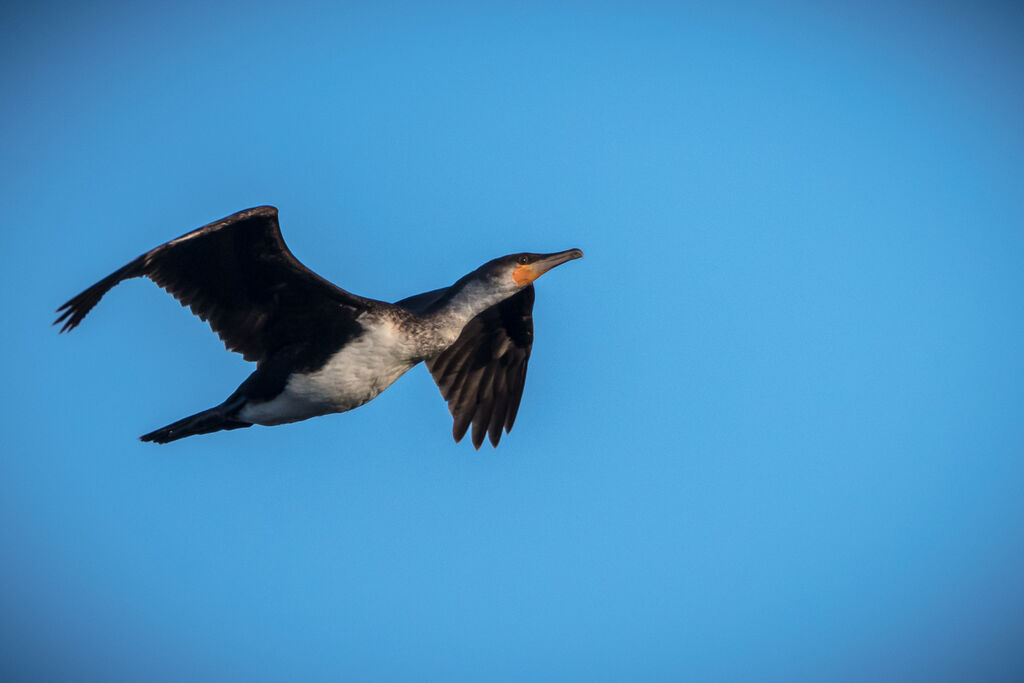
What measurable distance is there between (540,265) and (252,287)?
2633mm

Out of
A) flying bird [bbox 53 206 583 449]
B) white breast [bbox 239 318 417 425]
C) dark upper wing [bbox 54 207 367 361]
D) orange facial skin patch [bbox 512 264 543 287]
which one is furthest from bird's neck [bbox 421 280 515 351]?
dark upper wing [bbox 54 207 367 361]

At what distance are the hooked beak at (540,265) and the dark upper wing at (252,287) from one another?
1.55 m

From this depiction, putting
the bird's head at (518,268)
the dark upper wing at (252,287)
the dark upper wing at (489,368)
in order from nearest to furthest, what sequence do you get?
the dark upper wing at (252,287) → the bird's head at (518,268) → the dark upper wing at (489,368)

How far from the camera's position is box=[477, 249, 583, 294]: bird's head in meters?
10.2

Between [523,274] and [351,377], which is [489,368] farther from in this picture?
[351,377]

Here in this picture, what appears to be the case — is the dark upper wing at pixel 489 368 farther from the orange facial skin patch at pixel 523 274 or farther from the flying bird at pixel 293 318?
the orange facial skin patch at pixel 523 274

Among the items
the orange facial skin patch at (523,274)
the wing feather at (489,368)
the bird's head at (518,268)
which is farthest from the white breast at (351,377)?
the wing feather at (489,368)

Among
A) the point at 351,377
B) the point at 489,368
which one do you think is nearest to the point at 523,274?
the point at 351,377

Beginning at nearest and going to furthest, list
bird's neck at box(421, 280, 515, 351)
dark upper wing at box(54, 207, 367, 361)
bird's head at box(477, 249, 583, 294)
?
dark upper wing at box(54, 207, 367, 361)
bird's neck at box(421, 280, 515, 351)
bird's head at box(477, 249, 583, 294)

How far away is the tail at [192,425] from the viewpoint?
1009cm

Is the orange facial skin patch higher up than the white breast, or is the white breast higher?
the orange facial skin patch

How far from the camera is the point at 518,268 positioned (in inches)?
407

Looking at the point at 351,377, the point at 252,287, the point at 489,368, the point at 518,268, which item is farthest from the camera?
the point at 489,368

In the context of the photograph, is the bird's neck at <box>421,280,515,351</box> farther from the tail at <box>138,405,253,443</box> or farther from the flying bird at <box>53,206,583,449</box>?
the tail at <box>138,405,253,443</box>
